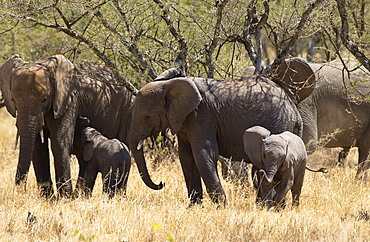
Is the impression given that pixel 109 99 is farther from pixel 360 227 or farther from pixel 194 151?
pixel 360 227

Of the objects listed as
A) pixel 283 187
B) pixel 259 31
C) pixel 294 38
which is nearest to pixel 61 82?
pixel 259 31

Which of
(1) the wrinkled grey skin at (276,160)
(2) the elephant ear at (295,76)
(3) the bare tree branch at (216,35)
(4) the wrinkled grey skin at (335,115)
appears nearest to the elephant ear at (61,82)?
(3) the bare tree branch at (216,35)

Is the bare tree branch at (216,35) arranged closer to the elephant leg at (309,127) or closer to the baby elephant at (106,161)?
the elephant leg at (309,127)

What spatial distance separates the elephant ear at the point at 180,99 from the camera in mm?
7633

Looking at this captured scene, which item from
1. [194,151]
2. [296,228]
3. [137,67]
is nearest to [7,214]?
[194,151]

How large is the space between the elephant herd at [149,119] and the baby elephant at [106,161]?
0.01m

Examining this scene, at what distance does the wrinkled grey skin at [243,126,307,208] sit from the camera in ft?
23.0

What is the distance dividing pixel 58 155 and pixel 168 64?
254cm

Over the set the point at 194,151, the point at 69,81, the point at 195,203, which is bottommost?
the point at 195,203

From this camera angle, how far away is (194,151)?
7.68 metres

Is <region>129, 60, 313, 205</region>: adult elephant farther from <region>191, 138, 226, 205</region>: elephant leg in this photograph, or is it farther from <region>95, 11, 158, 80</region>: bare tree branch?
<region>95, 11, 158, 80</region>: bare tree branch

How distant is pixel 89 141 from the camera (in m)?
8.59

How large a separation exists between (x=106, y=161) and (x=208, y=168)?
142cm

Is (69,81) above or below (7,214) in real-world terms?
above
